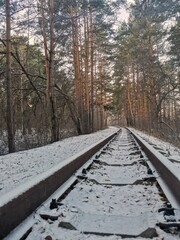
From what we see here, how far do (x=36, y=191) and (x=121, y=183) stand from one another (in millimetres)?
1488

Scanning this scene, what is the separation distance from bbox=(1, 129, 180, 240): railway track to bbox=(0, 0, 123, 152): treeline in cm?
770

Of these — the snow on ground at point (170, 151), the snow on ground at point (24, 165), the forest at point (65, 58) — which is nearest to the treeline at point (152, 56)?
the forest at point (65, 58)

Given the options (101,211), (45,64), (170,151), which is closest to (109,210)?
(101,211)

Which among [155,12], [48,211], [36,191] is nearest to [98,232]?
[48,211]

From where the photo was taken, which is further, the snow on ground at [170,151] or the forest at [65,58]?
the forest at [65,58]

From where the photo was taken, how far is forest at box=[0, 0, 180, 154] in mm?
14865

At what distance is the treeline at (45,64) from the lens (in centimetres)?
1352

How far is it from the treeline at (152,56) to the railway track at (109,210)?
9210 millimetres

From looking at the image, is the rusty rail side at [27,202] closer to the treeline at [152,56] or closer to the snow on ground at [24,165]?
the snow on ground at [24,165]

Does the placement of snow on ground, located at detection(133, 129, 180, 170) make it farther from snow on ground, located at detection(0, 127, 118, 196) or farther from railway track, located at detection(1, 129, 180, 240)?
snow on ground, located at detection(0, 127, 118, 196)

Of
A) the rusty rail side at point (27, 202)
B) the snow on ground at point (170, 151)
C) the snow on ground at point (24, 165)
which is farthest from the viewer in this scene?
the snow on ground at point (170, 151)

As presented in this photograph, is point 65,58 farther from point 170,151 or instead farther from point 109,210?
point 109,210

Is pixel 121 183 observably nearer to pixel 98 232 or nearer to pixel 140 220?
pixel 140 220

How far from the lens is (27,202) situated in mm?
2852
